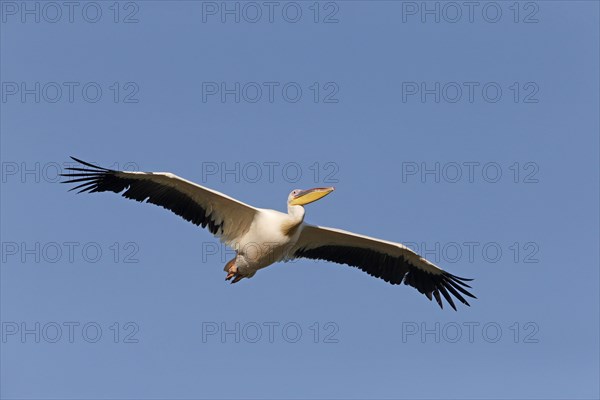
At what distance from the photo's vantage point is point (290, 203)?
16.7 m

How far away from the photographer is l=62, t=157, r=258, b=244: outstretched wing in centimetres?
1647

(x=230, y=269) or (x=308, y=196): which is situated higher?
(x=308, y=196)

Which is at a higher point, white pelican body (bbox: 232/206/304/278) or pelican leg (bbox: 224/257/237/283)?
white pelican body (bbox: 232/206/304/278)

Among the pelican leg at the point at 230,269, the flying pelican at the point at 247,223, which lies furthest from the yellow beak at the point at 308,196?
the pelican leg at the point at 230,269

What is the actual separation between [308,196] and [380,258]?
196 cm

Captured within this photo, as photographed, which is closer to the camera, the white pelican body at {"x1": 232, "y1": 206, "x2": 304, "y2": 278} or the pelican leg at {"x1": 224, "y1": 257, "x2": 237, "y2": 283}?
the white pelican body at {"x1": 232, "y1": 206, "x2": 304, "y2": 278}

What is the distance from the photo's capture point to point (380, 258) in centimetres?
1783

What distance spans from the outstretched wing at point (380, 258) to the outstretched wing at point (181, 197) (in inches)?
43.5

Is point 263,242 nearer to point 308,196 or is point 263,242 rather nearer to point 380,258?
point 308,196

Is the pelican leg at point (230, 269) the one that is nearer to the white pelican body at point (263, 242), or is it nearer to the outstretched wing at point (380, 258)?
the white pelican body at point (263, 242)

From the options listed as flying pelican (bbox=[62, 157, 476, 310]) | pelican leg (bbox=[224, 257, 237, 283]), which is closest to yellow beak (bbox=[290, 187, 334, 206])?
flying pelican (bbox=[62, 157, 476, 310])

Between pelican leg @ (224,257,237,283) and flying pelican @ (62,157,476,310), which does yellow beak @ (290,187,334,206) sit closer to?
flying pelican @ (62,157,476,310)

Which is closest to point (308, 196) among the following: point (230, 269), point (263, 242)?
point (263, 242)

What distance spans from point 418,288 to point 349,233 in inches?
72.1
